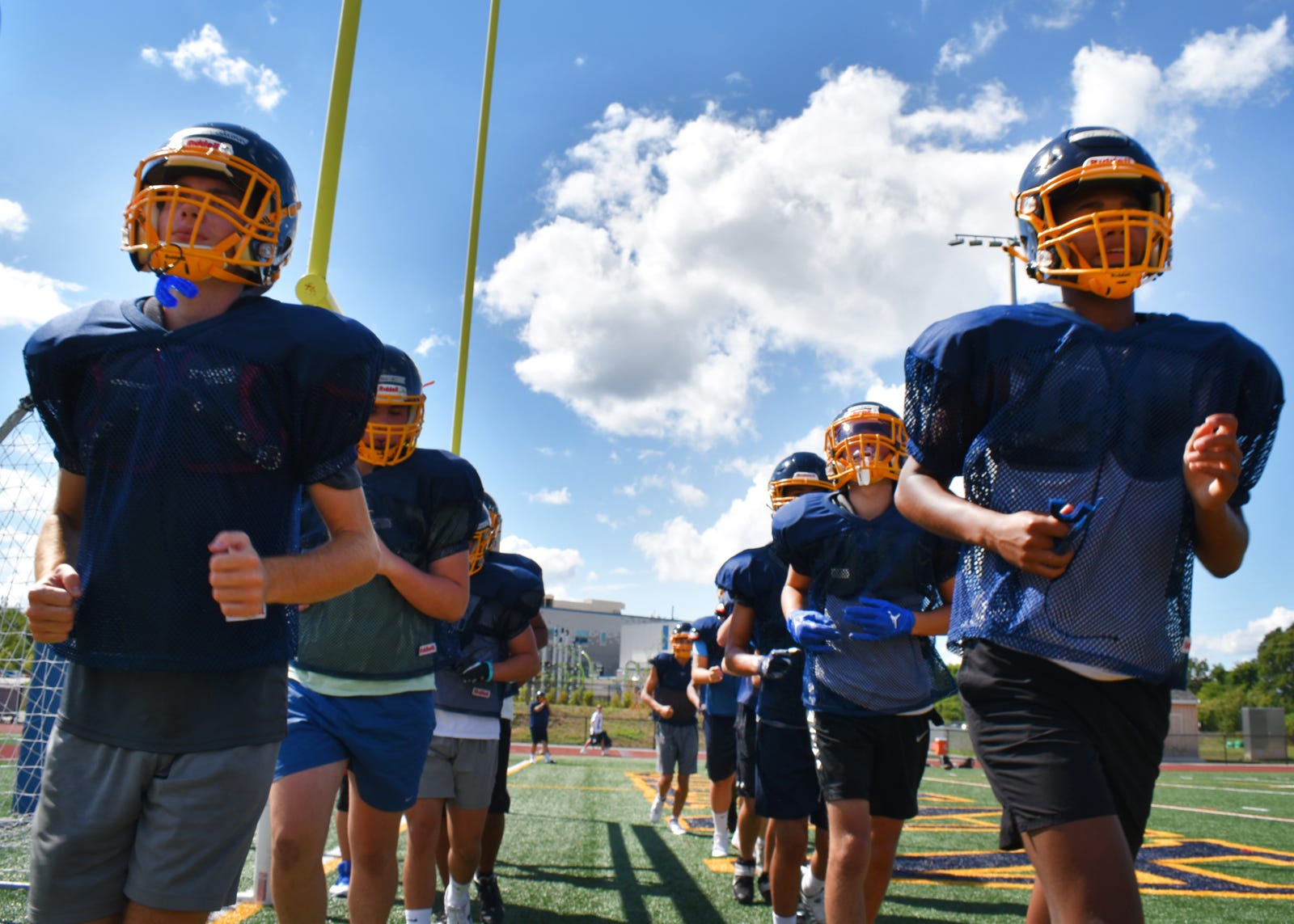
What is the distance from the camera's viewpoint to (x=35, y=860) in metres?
1.68

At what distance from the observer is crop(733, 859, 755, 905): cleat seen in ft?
17.1

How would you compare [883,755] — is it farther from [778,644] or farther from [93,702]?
[93,702]

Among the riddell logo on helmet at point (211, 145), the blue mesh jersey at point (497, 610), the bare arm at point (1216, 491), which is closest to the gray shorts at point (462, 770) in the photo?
the blue mesh jersey at point (497, 610)

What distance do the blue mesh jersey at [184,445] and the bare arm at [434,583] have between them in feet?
3.80

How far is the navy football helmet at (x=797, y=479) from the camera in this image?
5262 millimetres

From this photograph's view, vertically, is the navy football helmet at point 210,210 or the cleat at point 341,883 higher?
the navy football helmet at point 210,210

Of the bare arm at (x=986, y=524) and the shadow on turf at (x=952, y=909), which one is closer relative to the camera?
the bare arm at (x=986, y=524)

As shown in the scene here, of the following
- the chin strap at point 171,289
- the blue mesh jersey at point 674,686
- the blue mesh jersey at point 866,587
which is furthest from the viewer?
the blue mesh jersey at point 674,686

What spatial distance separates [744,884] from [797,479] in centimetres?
228

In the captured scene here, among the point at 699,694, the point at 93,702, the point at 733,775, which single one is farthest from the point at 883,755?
the point at 699,694

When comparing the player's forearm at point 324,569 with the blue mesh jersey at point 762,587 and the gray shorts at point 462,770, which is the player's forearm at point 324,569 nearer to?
the gray shorts at point 462,770

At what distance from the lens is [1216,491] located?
1818mm

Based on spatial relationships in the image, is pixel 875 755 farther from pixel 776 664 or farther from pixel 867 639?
pixel 776 664

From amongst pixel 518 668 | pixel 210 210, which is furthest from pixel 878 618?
pixel 210 210
